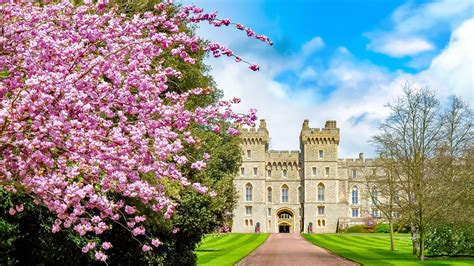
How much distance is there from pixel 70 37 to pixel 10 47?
966mm

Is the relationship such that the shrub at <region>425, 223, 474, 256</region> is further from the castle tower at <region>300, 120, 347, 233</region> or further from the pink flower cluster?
the castle tower at <region>300, 120, 347, 233</region>

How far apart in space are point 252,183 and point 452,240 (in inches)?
2305

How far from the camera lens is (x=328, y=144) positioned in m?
94.8

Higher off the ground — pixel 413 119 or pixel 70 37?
pixel 413 119

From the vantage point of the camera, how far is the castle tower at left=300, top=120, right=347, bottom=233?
93.6 m

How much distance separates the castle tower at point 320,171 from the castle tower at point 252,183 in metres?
6.51

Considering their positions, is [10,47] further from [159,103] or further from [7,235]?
[7,235]

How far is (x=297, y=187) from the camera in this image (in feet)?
319

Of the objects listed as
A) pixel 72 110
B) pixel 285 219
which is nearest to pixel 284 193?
pixel 285 219

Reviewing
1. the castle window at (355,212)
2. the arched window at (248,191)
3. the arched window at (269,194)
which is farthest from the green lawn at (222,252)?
the castle window at (355,212)

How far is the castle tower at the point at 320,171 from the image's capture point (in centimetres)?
9362

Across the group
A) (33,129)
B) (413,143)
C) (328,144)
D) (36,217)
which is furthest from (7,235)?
(328,144)

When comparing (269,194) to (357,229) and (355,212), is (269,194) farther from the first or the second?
(357,229)

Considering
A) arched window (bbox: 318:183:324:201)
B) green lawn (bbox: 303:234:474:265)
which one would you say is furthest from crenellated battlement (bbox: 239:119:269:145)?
green lawn (bbox: 303:234:474:265)
